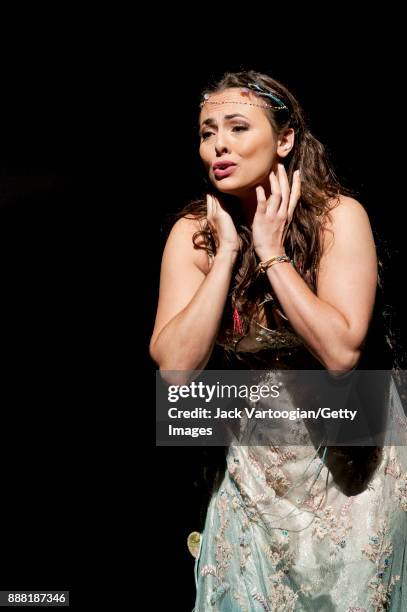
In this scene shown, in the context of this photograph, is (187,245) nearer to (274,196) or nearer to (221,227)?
(221,227)

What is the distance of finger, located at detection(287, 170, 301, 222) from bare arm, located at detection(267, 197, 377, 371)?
0.14 meters

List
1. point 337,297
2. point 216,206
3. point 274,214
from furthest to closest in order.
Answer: point 216,206 → point 274,214 → point 337,297

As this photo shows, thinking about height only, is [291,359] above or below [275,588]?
above

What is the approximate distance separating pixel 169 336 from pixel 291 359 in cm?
34

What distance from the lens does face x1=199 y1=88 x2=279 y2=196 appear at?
2.39 m

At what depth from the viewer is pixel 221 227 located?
2.41 meters

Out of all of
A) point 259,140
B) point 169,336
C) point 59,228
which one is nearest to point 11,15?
point 59,228

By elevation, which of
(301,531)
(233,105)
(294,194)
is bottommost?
(301,531)

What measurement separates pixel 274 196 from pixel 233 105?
10.1 inches

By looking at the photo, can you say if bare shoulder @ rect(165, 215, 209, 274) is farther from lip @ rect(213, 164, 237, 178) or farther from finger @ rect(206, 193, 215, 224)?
lip @ rect(213, 164, 237, 178)

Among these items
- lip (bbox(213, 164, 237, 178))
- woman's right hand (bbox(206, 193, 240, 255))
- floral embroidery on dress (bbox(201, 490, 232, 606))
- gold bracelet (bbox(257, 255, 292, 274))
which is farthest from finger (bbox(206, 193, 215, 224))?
floral embroidery on dress (bbox(201, 490, 232, 606))

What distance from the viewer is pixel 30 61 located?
9.93ft

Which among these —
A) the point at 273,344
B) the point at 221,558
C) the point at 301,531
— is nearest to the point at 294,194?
the point at 273,344

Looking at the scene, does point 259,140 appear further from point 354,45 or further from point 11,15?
point 11,15
